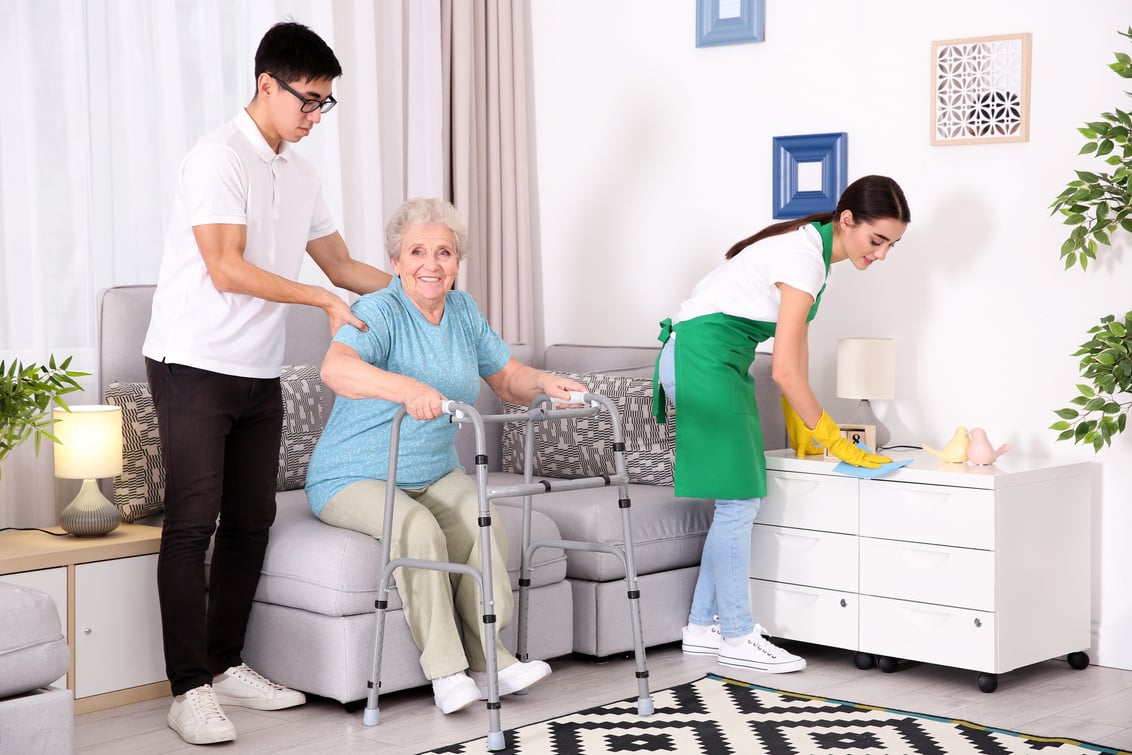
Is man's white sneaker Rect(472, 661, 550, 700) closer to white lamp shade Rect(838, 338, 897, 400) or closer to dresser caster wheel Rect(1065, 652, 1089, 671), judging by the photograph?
white lamp shade Rect(838, 338, 897, 400)

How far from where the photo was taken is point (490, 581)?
2.69 metres

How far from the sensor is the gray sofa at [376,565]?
120 inches

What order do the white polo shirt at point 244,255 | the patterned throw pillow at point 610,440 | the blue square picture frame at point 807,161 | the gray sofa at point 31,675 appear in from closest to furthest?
the gray sofa at point 31,675, the white polo shirt at point 244,255, the patterned throw pillow at point 610,440, the blue square picture frame at point 807,161

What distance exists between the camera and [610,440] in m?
3.96

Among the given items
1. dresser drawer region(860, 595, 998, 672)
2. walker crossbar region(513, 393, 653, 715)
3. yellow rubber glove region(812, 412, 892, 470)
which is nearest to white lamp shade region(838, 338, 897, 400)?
yellow rubber glove region(812, 412, 892, 470)

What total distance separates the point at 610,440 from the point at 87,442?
1482 mm

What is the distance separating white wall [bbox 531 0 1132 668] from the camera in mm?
3641

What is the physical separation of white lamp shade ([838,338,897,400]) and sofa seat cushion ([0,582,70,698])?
220 centimetres

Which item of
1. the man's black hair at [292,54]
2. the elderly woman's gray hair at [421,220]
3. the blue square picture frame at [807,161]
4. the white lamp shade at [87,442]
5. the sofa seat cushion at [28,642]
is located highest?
the man's black hair at [292,54]

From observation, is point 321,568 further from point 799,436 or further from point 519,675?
point 799,436

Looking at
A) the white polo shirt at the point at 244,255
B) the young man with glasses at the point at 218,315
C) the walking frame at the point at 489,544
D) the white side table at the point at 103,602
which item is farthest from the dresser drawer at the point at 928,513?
the white side table at the point at 103,602

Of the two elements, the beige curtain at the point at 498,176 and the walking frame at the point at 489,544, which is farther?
the beige curtain at the point at 498,176

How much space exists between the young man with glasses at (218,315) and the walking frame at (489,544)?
1.15ft

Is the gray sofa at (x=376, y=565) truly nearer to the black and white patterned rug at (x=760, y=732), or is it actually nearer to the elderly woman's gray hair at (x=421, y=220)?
the black and white patterned rug at (x=760, y=732)
